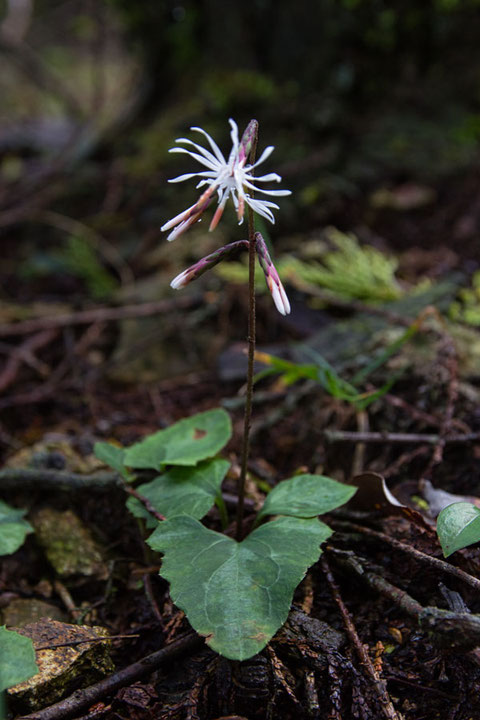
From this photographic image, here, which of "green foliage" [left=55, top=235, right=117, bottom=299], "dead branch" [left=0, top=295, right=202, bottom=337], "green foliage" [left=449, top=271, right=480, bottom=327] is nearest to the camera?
"green foliage" [left=449, top=271, right=480, bottom=327]

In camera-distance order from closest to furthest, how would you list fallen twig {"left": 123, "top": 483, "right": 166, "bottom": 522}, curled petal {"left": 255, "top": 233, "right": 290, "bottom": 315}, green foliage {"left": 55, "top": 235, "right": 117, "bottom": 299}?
Answer: 1. curled petal {"left": 255, "top": 233, "right": 290, "bottom": 315}
2. fallen twig {"left": 123, "top": 483, "right": 166, "bottom": 522}
3. green foliage {"left": 55, "top": 235, "right": 117, "bottom": 299}

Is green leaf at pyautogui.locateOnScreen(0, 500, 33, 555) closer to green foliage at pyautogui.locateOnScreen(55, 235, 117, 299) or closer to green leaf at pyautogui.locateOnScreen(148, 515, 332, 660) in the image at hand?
green leaf at pyautogui.locateOnScreen(148, 515, 332, 660)

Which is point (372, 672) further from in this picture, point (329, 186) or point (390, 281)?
point (329, 186)

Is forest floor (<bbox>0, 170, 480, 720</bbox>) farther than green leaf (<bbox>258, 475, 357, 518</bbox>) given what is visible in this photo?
No

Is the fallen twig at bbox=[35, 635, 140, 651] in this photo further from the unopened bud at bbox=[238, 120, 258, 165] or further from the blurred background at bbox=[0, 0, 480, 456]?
the blurred background at bbox=[0, 0, 480, 456]

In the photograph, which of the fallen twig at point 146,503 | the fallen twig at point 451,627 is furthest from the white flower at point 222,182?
the fallen twig at point 451,627

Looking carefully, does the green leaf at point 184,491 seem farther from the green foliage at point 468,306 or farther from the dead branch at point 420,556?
the green foliage at point 468,306

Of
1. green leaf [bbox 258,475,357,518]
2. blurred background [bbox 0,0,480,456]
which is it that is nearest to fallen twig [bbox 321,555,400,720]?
green leaf [bbox 258,475,357,518]

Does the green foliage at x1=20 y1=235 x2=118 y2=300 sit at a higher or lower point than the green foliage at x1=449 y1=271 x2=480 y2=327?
higher

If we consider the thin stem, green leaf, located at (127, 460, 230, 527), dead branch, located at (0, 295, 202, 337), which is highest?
dead branch, located at (0, 295, 202, 337)
